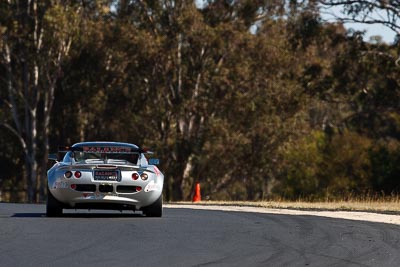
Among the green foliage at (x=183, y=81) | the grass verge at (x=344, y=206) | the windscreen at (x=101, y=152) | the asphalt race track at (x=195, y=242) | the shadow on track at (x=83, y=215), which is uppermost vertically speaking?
the green foliage at (x=183, y=81)

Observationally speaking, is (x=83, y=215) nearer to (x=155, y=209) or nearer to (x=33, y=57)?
(x=155, y=209)

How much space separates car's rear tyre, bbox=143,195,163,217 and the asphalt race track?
0.23 m

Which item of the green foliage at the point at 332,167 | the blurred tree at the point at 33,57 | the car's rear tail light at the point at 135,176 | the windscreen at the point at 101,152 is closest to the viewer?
the car's rear tail light at the point at 135,176

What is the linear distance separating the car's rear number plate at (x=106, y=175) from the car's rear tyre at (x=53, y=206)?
30.9 inches

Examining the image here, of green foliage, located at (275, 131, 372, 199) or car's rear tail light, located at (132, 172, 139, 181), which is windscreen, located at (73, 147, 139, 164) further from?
green foliage, located at (275, 131, 372, 199)

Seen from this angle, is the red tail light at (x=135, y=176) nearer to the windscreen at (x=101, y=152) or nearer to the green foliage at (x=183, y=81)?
the windscreen at (x=101, y=152)

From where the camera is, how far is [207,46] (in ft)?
170

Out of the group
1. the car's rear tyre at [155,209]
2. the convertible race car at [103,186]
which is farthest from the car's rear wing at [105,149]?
the car's rear tyre at [155,209]

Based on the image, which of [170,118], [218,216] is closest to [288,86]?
[170,118]

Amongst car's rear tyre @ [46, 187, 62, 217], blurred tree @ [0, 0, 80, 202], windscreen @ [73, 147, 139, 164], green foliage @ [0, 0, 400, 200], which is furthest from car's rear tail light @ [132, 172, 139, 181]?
blurred tree @ [0, 0, 80, 202]

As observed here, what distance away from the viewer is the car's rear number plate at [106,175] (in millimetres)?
17500

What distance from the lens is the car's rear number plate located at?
17500mm

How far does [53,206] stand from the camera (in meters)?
17.9

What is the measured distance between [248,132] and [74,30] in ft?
31.8
